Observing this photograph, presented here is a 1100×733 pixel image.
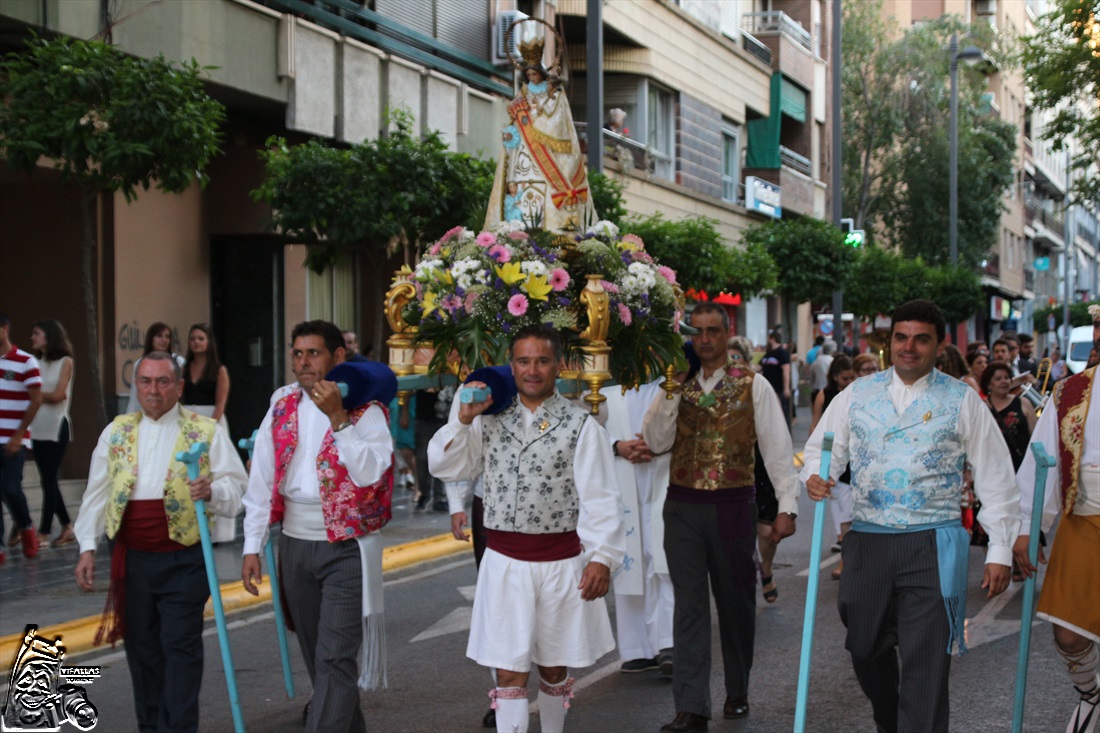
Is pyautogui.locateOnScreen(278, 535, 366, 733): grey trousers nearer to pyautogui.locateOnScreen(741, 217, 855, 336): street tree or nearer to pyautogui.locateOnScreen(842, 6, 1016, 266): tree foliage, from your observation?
pyautogui.locateOnScreen(741, 217, 855, 336): street tree

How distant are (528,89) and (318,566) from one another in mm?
3300

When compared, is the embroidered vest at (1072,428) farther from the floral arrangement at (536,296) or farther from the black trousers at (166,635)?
the black trousers at (166,635)

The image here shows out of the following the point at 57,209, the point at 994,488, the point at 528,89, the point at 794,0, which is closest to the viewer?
the point at 994,488

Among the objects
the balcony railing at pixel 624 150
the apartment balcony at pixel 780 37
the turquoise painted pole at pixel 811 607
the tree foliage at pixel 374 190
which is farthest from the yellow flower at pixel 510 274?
the apartment balcony at pixel 780 37

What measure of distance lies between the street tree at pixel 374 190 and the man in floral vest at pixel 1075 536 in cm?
963

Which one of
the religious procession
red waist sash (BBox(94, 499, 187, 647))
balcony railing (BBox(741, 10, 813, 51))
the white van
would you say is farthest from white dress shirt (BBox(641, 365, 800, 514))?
balcony railing (BBox(741, 10, 813, 51))

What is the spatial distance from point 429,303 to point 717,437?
162 centimetres

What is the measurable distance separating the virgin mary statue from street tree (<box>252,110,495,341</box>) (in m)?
6.94

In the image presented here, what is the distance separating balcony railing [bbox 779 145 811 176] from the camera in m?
36.1

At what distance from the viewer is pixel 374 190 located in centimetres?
1511

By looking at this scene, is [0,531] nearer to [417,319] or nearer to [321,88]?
[417,319]

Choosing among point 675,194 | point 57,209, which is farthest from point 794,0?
point 57,209

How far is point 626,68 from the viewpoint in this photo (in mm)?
27250

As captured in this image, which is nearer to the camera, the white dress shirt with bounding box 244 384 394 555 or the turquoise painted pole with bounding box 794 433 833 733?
the turquoise painted pole with bounding box 794 433 833 733
